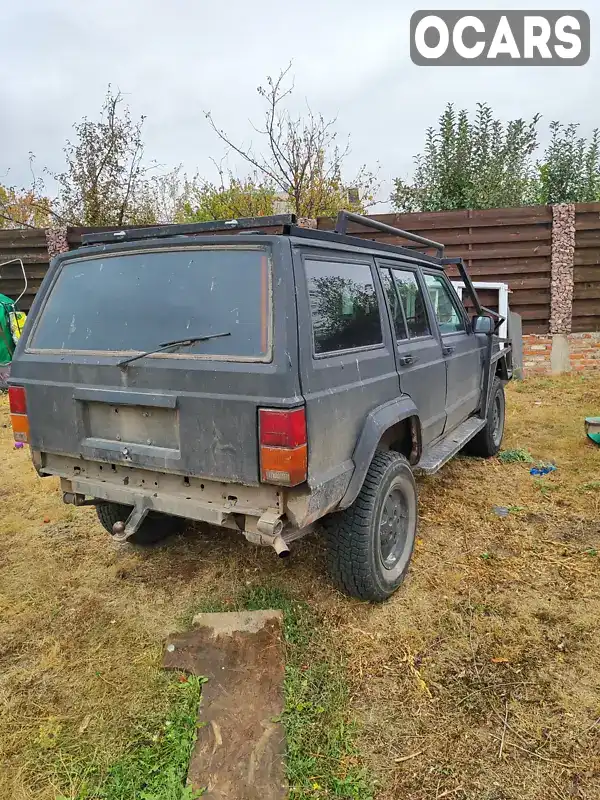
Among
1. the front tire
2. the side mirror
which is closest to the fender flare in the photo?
the front tire

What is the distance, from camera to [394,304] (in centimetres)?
326

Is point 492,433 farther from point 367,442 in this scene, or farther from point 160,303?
point 160,303

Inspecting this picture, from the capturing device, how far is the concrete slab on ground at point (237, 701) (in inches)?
75.5

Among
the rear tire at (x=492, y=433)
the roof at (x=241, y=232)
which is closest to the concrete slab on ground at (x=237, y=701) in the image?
the roof at (x=241, y=232)

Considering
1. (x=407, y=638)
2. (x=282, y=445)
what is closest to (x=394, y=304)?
(x=282, y=445)

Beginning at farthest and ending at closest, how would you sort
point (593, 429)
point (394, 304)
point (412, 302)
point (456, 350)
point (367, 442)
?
point (593, 429) → point (456, 350) → point (412, 302) → point (394, 304) → point (367, 442)

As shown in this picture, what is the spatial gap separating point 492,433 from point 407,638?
3064 millimetres

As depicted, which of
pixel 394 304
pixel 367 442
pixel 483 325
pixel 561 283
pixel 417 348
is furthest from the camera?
pixel 561 283

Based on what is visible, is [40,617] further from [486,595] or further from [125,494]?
[486,595]

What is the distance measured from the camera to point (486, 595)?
2.98m

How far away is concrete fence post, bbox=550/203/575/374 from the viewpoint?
8.76 meters

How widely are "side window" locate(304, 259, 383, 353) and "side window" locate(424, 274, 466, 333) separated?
1.16m

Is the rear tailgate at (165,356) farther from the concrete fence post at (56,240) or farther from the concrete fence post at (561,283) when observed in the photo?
the concrete fence post at (561,283)

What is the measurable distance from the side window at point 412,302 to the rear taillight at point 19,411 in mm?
2268
